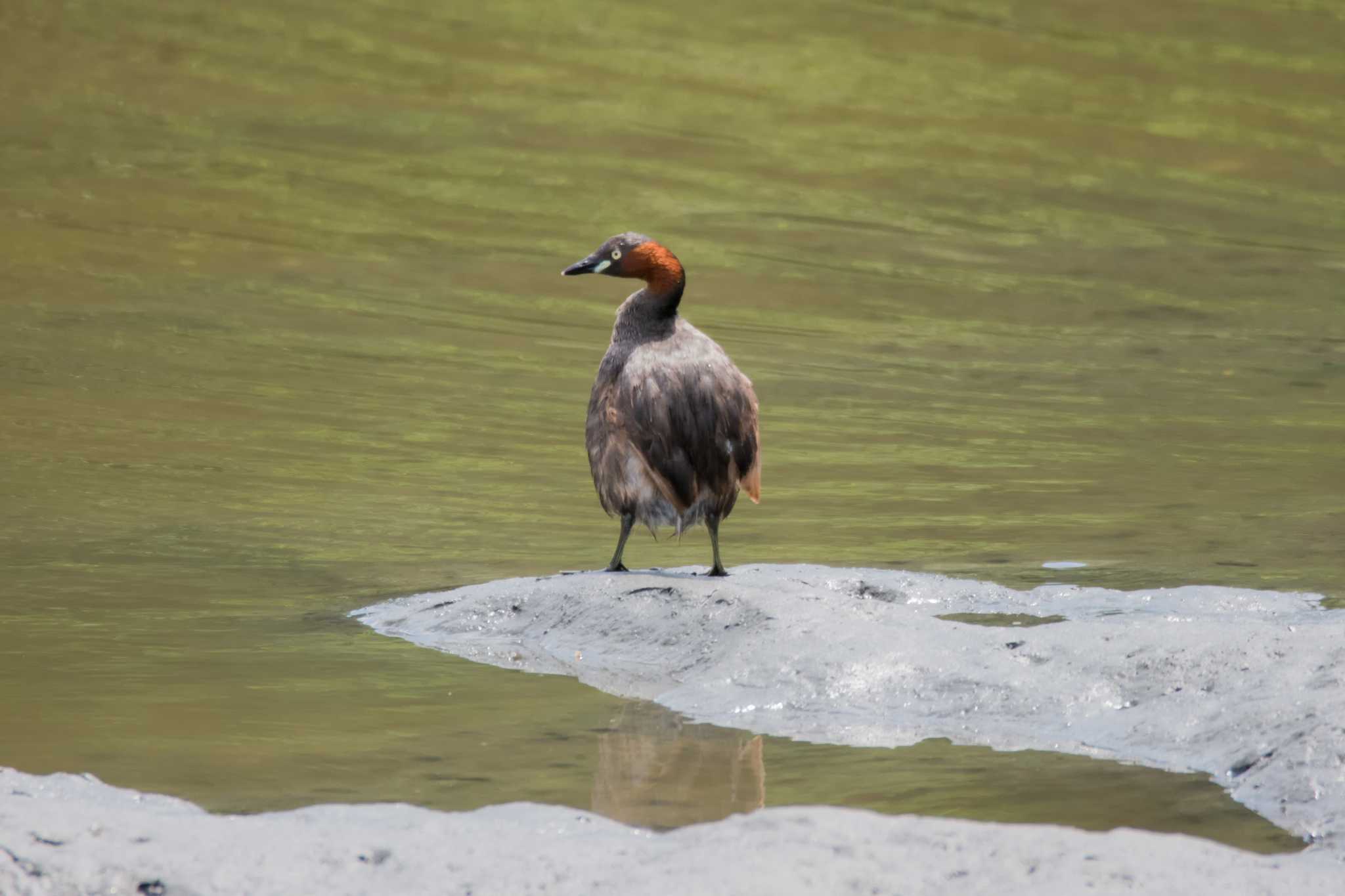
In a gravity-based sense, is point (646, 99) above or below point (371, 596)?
above

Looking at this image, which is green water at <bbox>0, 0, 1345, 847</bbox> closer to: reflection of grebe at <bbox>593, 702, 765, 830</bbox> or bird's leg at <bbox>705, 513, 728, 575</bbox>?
reflection of grebe at <bbox>593, 702, 765, 830</bbox>

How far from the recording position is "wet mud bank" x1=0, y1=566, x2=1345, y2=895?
3.64 meters

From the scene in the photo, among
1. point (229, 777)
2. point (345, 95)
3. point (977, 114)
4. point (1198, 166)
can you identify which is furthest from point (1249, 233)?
point (229, 777)

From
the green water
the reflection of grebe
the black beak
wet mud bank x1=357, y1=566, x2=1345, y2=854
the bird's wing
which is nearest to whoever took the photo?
the reflection of grebe

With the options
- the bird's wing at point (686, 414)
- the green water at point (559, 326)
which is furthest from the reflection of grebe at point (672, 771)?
the bird's wing at point (686, 414)

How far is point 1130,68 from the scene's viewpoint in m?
25.1

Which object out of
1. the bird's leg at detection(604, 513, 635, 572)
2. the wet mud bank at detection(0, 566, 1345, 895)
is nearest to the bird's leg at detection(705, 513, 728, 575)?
the wet mud bank at detection(0, 566, 1345, 895)

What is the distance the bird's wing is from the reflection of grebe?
Result: 1.21 m

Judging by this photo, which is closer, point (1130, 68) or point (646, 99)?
point (646, 99)

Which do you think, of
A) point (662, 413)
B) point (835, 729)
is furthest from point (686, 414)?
point (835, 729)

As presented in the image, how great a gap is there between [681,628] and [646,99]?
16526 millimetres

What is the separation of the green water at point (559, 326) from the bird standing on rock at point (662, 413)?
3.01 feet

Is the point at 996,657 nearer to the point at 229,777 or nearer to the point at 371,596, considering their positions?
the point at 229,777

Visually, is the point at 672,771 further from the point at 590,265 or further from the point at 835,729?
the point at 590,265
